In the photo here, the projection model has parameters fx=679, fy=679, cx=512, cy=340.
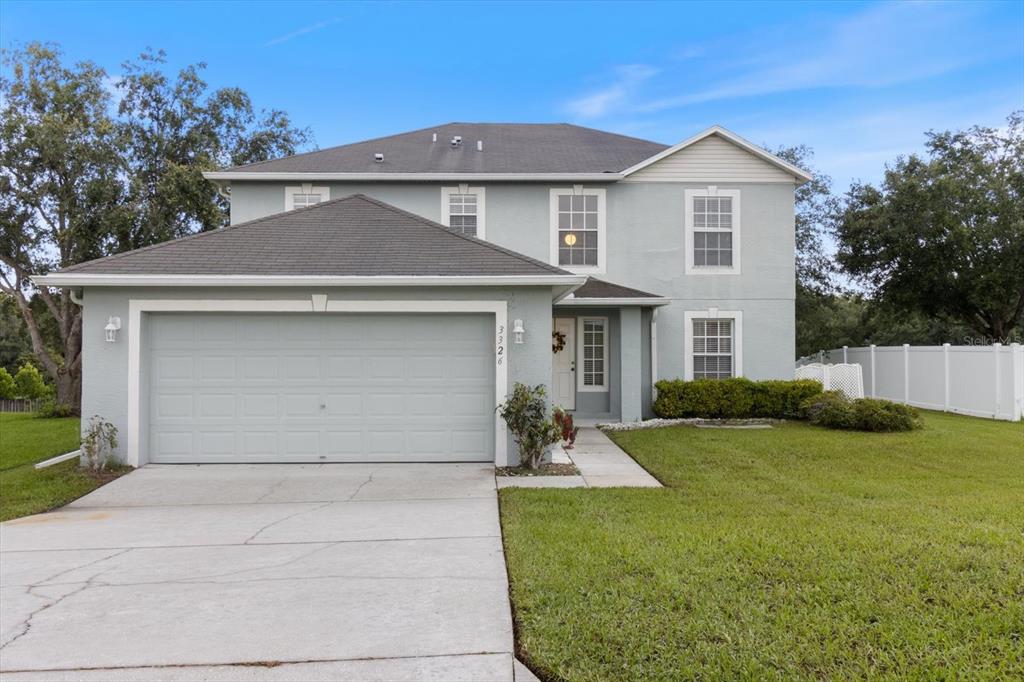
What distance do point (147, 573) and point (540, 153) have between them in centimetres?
1349

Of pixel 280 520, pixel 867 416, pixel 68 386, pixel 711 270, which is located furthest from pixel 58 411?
pixel 867 416

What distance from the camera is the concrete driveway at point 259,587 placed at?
378 centimetres

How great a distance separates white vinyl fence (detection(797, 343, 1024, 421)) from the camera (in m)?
15.1

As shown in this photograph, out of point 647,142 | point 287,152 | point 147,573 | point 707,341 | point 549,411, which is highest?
point 287,152

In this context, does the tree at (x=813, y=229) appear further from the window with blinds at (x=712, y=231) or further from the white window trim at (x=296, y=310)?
the white window trim at (x=296, y=310)

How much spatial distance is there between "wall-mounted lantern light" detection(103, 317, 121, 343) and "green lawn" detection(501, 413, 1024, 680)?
6.04 meters

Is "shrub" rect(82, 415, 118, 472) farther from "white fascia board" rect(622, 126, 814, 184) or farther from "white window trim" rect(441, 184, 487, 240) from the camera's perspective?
"white fascia board" rect(622, 126, 814, 184)

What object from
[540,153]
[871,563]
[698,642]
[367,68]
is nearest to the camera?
[698,642]

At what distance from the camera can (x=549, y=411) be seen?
9758 millimetres

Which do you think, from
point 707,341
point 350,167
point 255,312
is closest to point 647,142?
point 707,341

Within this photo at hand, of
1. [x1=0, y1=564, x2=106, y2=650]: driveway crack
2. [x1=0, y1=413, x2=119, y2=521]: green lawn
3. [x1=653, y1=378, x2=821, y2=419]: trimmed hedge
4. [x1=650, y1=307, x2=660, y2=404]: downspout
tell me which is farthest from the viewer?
[x1=650, y1=307, x2=660, y2=404]: downspout

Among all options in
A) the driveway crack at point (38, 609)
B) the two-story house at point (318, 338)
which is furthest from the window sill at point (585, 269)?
the driveway crack at point (38, 609)

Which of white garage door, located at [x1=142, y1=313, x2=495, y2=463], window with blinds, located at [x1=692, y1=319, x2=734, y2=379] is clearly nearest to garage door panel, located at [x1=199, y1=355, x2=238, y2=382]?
white garage door, located at [x1=142, y1=313, x2=495, y2=463]

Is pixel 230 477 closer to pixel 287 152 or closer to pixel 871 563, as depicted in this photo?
pixel 871 563
